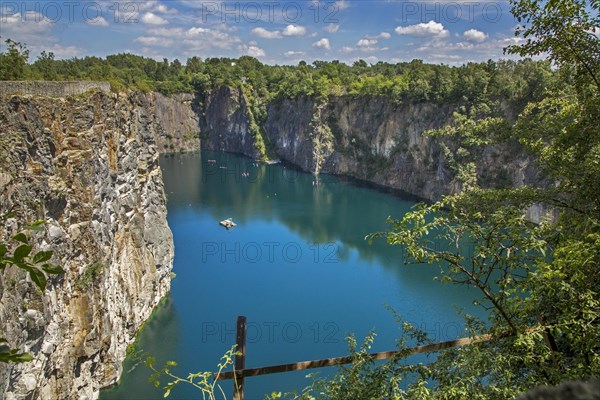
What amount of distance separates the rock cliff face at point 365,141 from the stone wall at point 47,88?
2421 cm

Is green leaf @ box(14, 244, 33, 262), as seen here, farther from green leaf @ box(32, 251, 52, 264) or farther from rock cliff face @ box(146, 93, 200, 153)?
rock cliff face @ box(146, 93, 200, 153)

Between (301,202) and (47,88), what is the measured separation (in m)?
29.4

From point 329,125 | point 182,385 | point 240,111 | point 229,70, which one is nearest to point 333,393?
point 182,385

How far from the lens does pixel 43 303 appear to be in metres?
11.3

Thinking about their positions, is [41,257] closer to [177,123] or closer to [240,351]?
[240,351]

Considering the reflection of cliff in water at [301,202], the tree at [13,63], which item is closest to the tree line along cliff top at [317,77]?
the tree at [13,63]

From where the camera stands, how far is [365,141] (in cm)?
5169

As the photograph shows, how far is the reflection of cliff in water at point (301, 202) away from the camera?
1200 inches

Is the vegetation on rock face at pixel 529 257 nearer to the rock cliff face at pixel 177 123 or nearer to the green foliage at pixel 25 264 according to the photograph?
the green foliage at pixel 25 264

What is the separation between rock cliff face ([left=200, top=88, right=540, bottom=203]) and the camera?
37969mm

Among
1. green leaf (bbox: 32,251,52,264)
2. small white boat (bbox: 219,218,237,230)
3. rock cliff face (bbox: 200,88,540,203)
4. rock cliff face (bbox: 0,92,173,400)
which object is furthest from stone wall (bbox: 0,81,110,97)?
rock cliff face (bbox: 200,88,540,203)

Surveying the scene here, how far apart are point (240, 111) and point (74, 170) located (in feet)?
176

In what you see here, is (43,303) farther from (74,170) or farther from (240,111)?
(240,111)

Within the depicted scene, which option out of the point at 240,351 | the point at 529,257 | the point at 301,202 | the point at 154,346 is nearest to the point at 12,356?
the point at 240,351
